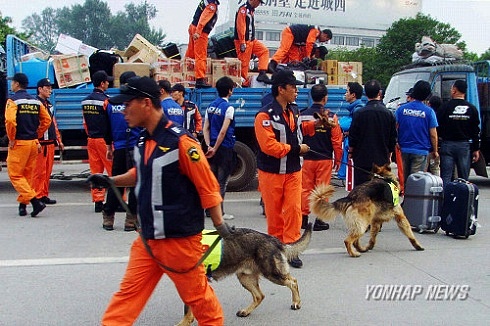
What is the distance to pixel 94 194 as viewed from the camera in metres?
8.24

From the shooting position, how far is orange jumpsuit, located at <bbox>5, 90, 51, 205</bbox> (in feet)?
25.7

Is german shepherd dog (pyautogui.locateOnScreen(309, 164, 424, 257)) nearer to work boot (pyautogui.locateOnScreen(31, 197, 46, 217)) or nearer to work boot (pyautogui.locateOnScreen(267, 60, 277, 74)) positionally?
work boot (pyautogui.locateOnScreen(31, 197, 46, 217))

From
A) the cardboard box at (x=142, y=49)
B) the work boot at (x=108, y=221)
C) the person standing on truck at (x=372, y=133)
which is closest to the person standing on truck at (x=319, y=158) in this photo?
the person standing on truck at (x=372, y=133)

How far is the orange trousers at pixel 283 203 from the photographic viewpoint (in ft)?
17.5

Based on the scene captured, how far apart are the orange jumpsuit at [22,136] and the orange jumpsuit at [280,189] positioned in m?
4.11

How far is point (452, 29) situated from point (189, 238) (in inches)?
1545

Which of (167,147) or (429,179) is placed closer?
(167,147)

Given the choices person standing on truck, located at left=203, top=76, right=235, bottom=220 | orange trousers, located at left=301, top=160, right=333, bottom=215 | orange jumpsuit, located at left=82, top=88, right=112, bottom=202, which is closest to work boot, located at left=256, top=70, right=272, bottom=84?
person standing on truck, located at left=203, top=76, right=235, bottom=220

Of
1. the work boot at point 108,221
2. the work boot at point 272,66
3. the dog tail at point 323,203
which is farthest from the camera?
the work boot at point 272,66

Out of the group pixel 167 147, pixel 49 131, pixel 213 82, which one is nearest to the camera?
pixel 167 147

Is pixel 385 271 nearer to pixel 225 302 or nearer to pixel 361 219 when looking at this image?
pixel 361 219

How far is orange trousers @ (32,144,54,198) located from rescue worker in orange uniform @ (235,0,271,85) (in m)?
3.79

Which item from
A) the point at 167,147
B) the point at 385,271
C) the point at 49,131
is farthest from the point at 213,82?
the point at 167,147

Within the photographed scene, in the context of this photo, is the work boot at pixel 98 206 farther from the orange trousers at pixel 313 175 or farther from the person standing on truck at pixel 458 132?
the person standing on truck at pixel 458 132
